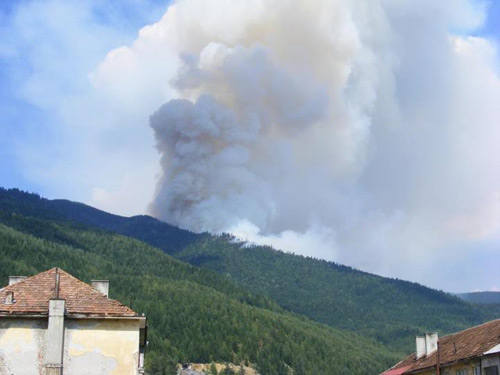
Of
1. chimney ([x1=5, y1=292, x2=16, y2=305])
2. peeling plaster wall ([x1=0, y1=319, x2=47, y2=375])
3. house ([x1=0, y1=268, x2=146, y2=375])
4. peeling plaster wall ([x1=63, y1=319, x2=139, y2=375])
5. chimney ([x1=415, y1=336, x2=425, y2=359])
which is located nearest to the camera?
peeling plaster wall ([x1=0, y1=319, x2=47, y2=375])

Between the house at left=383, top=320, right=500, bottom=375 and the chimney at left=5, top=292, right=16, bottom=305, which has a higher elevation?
the chimney at left=5, top=292, right=16, bottom=305

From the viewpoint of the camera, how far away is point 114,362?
113 ft

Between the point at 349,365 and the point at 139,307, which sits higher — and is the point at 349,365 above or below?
below

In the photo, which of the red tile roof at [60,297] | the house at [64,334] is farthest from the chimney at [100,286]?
the house at [64,334]

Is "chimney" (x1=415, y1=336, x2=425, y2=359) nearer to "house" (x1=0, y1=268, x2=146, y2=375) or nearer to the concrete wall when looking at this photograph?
"house" (x1=0, y1=268, x2=146, y2=375)

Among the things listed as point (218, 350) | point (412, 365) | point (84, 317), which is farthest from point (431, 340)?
point (218, 350)

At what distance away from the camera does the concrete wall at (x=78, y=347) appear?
110ft

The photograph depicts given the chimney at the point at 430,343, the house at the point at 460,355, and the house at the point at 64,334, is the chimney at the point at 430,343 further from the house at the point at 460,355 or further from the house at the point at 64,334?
the house at the point at 64,334

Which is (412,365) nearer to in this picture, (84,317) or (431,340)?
(431,340)

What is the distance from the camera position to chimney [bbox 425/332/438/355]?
5684cm

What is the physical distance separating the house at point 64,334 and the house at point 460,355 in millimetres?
18280

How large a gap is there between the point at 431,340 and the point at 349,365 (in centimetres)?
14638

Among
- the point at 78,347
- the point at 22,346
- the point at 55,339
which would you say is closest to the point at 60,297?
the point at 55,339

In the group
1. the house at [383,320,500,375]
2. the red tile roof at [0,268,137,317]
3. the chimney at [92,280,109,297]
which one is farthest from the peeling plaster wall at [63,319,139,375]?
the house at [383,320,500,375]
